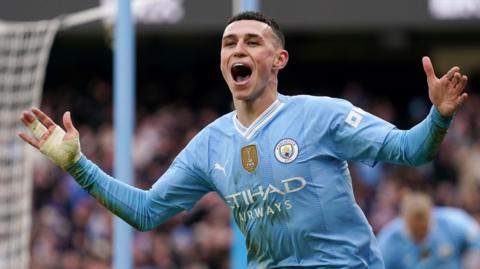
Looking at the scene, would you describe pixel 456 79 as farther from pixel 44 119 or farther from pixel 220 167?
pixel 44 119

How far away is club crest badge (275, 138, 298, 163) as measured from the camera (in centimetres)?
549

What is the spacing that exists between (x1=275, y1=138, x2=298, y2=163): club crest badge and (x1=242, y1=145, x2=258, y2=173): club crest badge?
0.11 m

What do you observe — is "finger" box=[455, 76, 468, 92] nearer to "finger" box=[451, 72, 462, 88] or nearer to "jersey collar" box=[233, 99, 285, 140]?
"finger" box=[451, 72, 462, 88]

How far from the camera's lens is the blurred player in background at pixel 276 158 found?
212 inches

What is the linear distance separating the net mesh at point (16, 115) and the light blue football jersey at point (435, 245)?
3333 millimetres

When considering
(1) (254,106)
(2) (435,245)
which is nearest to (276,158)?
(1) (254,106)

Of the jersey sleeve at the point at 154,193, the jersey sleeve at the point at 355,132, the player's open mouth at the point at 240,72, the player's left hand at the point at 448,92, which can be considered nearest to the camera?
the player's left hand at the point at 448,92

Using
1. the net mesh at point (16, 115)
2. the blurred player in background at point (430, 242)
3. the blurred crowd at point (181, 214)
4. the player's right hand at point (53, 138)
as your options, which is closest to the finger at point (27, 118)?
the player's right hand at point (53, 138)

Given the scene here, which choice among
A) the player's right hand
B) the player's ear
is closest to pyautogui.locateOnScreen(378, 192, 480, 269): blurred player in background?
the player's ear

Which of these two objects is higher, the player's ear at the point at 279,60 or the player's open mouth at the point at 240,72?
the player's ear at the point at 279,60

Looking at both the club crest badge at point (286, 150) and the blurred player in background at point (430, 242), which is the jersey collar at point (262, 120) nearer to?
the club crest badge at point (286, 150)

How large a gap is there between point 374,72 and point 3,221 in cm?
922

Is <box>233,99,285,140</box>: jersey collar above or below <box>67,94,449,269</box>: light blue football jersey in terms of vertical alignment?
above

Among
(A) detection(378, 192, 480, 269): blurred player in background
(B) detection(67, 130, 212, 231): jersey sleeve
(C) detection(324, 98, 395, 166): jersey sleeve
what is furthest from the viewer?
(A) detection(378, 192, 480, 269): blurred player in background
